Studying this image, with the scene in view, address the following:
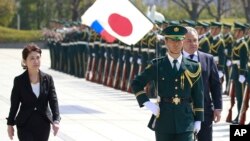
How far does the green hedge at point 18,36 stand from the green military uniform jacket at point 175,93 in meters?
44.3

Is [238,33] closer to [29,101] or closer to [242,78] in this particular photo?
[242,78]

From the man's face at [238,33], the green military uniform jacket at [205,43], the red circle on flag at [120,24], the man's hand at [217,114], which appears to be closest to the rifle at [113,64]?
the green military uniform jacket at [205,43]

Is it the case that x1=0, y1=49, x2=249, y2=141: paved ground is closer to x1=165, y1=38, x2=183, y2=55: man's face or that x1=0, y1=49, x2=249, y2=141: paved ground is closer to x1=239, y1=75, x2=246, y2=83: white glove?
x1=239, y1=75, x2=246, y2=83: white glove

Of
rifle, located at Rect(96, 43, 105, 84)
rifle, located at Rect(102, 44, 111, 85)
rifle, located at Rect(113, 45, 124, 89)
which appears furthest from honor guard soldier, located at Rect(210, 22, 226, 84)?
rifle, located at Rect(96, 43, 105, 84)

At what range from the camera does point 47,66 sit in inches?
1254

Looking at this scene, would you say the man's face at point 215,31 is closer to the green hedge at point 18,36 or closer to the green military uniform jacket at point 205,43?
the green military uniform jacket at point 205,43

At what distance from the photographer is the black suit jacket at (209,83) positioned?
8352mm

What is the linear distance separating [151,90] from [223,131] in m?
5.63

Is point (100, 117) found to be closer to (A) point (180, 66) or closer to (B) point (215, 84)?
(B) point (215, 84)

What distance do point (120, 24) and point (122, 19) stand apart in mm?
104

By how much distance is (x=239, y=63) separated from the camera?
13.9 meters

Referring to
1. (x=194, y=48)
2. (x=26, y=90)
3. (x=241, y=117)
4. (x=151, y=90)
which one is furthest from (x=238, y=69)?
(x=26, y=90)

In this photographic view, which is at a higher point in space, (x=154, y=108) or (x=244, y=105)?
(x=154, y=108)

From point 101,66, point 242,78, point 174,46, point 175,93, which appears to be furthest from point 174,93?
point 101,66
